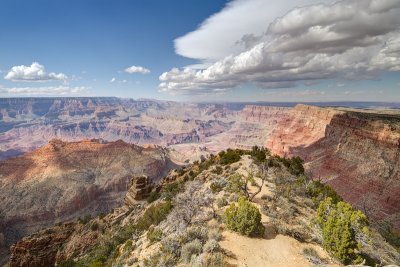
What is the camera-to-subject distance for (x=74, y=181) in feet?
398

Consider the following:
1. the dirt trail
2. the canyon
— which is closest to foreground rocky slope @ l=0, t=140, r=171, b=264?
the canyon

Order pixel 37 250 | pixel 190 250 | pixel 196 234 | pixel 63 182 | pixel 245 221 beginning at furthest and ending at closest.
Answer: pixel 63 182, pixel 37 250, pixel 196 234, pixel 245 221, pixel 190 250

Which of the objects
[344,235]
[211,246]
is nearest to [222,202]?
[211,246]

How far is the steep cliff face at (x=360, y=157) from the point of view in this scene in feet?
192

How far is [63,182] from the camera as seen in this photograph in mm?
117938

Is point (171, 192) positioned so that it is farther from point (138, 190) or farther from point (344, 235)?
point (344, 235)

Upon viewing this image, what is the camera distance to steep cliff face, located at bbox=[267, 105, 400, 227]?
192 feet

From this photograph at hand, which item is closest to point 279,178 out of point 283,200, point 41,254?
point 283,200

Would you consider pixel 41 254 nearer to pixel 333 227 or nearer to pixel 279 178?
pixel 279 178

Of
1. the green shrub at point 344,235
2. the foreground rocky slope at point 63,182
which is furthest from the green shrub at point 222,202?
the foreground rocky slope at point 63,182

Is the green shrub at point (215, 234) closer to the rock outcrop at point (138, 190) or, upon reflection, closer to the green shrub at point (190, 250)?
the green shrub at point (190, 250)

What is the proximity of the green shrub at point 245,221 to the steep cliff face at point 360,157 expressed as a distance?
36638mm

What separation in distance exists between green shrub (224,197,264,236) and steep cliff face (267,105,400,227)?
120 feet

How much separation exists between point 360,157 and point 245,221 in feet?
227
